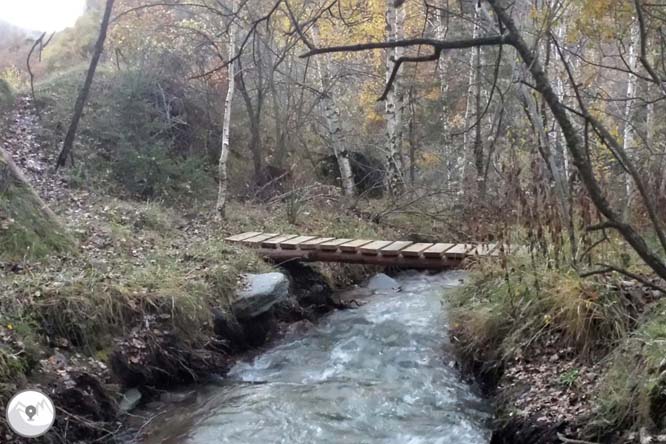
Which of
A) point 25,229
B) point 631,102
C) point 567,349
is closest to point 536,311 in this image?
point 567,349

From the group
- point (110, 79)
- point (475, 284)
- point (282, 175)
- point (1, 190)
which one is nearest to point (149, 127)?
point (110, 79)

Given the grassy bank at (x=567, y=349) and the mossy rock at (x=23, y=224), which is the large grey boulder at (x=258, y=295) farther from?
the grassy bank at (x=567, y=349)

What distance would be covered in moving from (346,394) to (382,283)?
386cm

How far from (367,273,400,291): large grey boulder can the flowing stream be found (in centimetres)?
149

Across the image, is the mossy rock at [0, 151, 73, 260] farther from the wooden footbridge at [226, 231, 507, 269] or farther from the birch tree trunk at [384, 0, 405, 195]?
the birch tree trunk at [384, 0, 405, 195]

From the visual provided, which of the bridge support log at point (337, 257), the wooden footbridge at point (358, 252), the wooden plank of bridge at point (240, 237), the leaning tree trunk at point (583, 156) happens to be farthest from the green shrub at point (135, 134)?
the leaning tree trunk at point (583, 156)

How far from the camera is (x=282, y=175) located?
1212 cm

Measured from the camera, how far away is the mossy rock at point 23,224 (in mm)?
5891

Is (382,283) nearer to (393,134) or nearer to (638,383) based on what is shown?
(393,134)

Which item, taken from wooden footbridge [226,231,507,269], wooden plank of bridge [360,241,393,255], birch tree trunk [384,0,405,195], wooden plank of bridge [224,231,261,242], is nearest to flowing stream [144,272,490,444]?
wooden footbridge [226,231,507,269]

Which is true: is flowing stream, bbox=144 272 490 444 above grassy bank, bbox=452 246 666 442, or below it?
below

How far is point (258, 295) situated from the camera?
670cm

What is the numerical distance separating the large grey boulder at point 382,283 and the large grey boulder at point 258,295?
7.73 ft

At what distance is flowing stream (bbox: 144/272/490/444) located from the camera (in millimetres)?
4648
